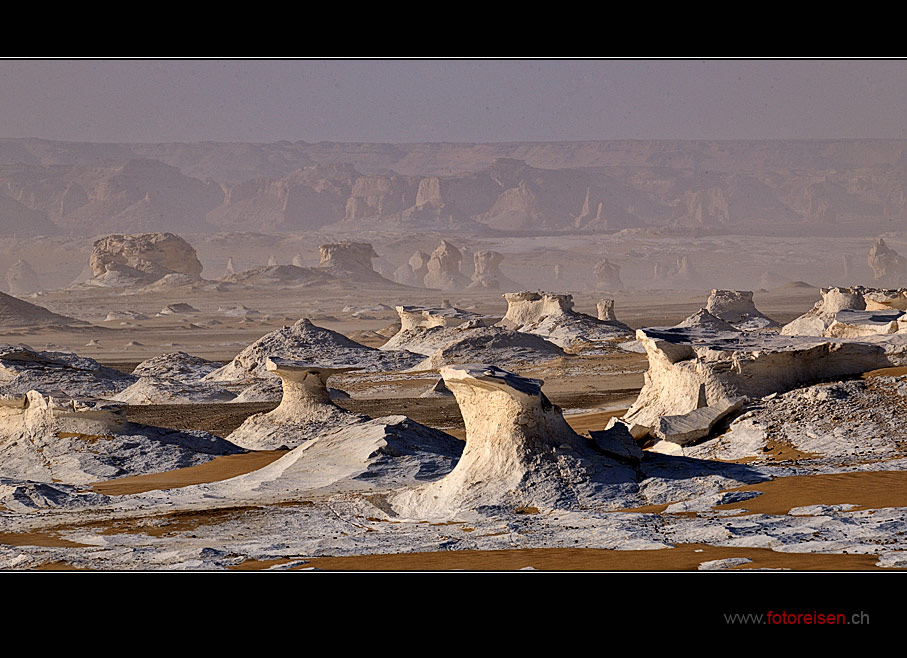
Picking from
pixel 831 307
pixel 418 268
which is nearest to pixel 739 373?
pixel 831 307

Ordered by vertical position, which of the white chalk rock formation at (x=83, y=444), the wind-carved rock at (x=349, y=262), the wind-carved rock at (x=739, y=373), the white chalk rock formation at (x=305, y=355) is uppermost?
the wind-carved rock at (x=349, y=262)

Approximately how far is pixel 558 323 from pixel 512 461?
3049cm

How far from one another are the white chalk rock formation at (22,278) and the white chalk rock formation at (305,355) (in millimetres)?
99941

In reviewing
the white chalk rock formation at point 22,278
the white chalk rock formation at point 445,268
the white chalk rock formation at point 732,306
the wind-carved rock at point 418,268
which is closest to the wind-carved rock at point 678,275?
the white chalk rock formation at point 445,268

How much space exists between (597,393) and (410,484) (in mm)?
15202

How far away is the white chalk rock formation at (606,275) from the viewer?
12094cm

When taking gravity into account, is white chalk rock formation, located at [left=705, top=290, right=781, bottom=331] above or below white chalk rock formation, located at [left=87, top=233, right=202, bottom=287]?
below

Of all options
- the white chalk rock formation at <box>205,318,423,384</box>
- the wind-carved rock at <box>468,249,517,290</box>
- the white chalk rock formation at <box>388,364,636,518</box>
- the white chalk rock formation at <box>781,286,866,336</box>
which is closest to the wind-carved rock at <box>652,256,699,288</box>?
the wind-carved rock at <box>468,249,517,290</box>

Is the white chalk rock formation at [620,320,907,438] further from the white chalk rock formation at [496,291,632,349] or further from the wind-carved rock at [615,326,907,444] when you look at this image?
the white chalk rock formation at [496,291,632,349]

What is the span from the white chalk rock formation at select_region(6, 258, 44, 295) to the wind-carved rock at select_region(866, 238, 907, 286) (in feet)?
294

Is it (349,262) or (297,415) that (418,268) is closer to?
(349,262)

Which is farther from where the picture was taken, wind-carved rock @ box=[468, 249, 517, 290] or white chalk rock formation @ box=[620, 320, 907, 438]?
wind-carved rock @ box=[468, 249, 517, 290]

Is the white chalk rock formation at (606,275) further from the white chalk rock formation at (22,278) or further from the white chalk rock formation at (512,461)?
the white chalk rock formation at (512,461)

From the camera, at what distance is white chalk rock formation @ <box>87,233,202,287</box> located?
95.3 meters
